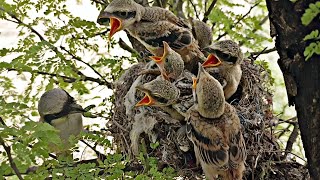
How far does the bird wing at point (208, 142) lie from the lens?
8.72ft

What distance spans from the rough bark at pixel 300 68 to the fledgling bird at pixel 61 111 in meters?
1.65

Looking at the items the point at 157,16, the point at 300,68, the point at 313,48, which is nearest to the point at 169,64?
the point at 157,16

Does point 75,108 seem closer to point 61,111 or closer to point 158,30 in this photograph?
point 61,111

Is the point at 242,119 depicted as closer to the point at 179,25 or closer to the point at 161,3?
the point at 179,25

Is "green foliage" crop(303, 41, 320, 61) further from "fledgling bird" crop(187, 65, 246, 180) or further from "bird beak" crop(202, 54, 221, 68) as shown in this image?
"bird beak" crop(202, 54, 221, 68)

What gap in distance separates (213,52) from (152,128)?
51 centimetres

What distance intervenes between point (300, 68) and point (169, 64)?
1201 mm

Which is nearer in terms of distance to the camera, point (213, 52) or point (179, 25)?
point (213, 52)

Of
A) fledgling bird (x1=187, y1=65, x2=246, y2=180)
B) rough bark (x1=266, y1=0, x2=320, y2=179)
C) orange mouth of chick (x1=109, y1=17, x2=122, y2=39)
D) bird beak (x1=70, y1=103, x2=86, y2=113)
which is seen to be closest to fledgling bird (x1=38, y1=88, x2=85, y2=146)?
bird beak (x1=70, y1=103, x2=86, y2=113)

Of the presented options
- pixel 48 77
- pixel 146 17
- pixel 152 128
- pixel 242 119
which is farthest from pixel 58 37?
pixel 242 119

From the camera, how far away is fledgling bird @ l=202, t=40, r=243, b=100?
301 centimetres

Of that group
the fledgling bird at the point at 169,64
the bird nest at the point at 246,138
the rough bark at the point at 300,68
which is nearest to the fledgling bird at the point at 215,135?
the bird nest at the point at 246,138

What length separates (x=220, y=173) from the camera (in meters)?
2.74

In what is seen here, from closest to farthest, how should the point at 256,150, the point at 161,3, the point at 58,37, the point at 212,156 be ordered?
the point at 212,156
the point at 256,150
the point at 58,37
the point at 161,3
